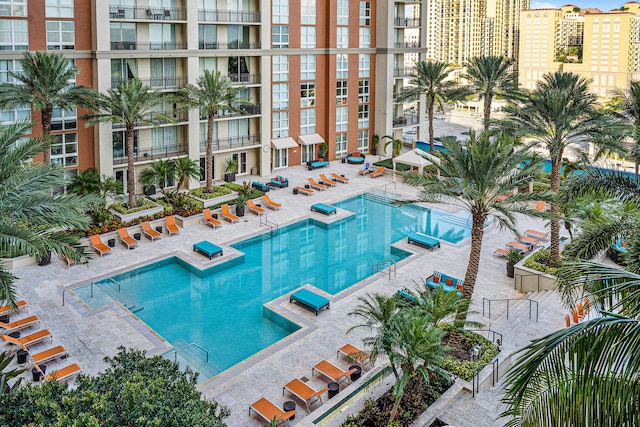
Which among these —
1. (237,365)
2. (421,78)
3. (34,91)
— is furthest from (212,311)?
(421,78)

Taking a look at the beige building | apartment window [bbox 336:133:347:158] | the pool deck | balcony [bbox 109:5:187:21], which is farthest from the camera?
the beige building

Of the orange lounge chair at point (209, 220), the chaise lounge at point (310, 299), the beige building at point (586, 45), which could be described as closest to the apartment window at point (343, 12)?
the orange lounge chair at point (209, 220)

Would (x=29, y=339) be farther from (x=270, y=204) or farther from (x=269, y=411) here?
(x=270, y=204)

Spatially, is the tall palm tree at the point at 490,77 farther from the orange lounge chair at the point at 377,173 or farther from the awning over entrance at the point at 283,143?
the awning over entrance at the point at 283,143

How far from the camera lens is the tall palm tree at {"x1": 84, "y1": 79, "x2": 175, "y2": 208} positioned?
26844mm

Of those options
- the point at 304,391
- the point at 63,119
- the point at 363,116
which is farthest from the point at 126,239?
the point at 363,116

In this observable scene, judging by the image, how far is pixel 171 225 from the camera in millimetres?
27203

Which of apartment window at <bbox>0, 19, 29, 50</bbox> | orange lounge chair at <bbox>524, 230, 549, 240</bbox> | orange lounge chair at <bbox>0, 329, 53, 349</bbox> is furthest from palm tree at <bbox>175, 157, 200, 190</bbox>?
orange lounge chair at <bbox>524, 230, 549, 240</bbox>

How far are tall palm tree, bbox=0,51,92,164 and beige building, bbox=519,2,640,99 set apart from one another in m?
88.3

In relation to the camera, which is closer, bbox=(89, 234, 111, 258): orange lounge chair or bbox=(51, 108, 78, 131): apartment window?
bbox=(89, 234, 111, 258): orange lounge chair

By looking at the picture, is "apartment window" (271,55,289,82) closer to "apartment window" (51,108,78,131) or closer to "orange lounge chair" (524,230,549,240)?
"apartment window" (51,108,78,131)

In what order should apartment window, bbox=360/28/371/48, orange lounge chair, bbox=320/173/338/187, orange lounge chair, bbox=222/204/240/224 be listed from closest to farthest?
orange lounge chair, bbox=222/204/240/224 → orange lounge chair, bbox=320/173/338/187 → apartment window, bbox=360/28/371/48

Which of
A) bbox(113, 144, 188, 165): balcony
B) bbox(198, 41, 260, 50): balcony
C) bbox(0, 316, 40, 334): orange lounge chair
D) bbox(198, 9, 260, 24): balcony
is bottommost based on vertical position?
bbox(0, 316, 40, 334): orange lounge chair

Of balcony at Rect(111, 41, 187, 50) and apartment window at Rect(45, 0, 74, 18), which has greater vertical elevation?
apartment window at Rect(45, 0, 74, 18)
